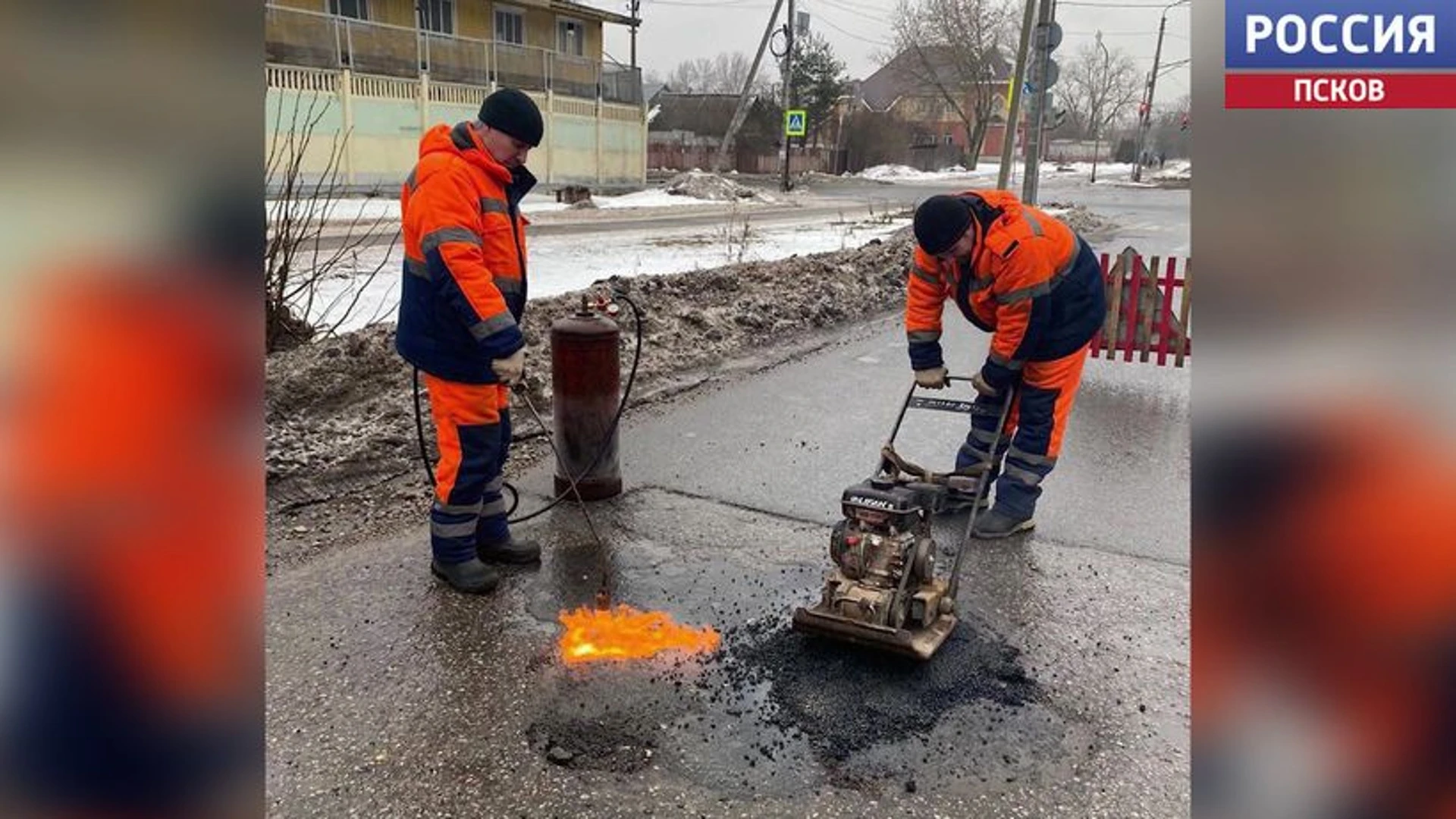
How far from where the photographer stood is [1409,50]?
850mm

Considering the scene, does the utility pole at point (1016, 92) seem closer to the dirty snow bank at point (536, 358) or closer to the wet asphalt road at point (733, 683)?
the dirty snow bank at point (536, 358)

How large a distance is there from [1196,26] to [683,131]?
60728 millimetres

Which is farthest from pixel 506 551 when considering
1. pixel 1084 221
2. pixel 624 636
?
pixel 1084 221

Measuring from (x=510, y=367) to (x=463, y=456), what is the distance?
48 centimetres

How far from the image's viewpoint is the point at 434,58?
29406 millimetres

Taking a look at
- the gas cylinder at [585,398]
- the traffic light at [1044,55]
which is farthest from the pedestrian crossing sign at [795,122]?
the gas cylinder at [585,398]

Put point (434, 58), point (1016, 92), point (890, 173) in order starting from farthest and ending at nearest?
point (890, 173)
point (434, 58)
point (1016, 92)

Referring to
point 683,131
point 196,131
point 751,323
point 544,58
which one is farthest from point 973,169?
point 196,131

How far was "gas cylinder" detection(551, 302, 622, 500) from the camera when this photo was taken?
5266mm

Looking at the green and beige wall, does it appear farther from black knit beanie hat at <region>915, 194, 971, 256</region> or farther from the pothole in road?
the pothole in road

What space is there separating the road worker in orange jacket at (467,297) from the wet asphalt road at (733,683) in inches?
18.4

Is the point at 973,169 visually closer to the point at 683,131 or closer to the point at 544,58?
the point at 683,131

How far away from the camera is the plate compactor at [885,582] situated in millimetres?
3688

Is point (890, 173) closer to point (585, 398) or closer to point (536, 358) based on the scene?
point (536, 358)
